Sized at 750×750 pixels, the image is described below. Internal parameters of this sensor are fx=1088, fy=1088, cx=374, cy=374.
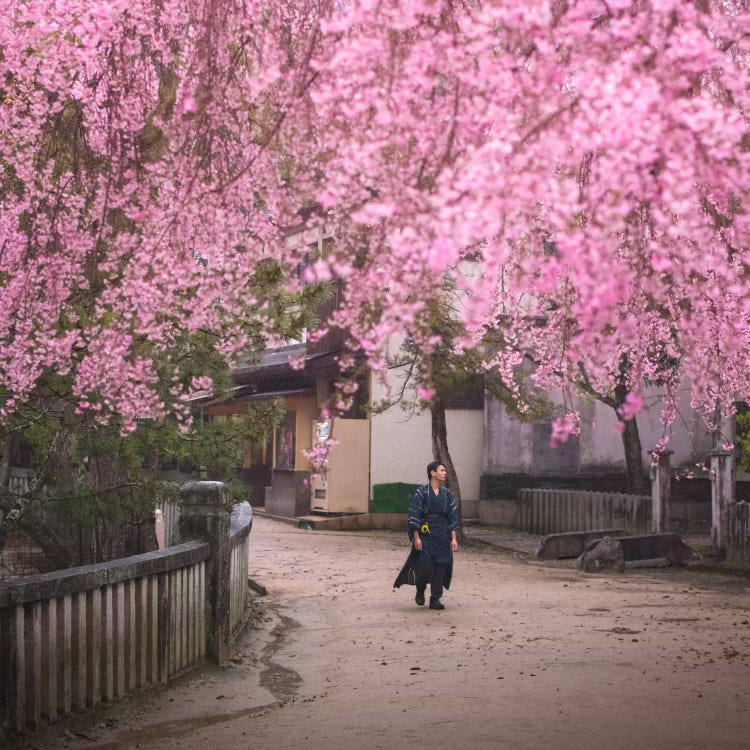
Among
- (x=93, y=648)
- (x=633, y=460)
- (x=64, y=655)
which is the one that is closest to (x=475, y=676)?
(x=93, y=648)

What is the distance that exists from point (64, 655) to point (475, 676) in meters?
3.47

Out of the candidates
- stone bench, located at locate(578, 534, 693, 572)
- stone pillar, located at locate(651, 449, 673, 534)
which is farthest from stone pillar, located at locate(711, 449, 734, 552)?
stone pillar, located at locate(651, 449, 673, 534)

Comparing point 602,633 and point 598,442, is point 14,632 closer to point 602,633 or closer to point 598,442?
point 602,633

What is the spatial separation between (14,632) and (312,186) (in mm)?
3337

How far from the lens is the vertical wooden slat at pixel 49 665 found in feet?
22.4

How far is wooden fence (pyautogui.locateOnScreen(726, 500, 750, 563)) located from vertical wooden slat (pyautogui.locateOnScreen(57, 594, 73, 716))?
1332cm

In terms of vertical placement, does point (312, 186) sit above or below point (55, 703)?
above

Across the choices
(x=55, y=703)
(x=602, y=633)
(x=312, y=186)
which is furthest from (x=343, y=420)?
(x=312, y=186)

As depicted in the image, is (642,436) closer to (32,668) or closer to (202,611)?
(202,611)

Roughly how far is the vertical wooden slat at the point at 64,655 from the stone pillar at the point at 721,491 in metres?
13.3

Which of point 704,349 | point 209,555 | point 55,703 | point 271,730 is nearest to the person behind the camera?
point 55,703

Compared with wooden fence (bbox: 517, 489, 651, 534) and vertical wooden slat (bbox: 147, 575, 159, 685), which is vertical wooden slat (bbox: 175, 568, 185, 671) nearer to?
vertical wooden slat (bbox: 147, 575, 159, 685)

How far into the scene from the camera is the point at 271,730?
739 cm

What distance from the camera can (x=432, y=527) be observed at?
13.6 m
